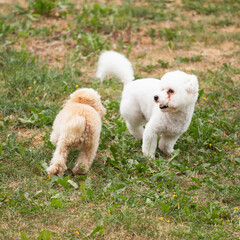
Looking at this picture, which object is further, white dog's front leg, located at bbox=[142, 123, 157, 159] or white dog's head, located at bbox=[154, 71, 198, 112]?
white dog's front leg, located at bbox=[142, 123, 157, 159]

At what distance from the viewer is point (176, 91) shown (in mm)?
3818

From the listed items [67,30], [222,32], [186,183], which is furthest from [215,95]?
[67,30]

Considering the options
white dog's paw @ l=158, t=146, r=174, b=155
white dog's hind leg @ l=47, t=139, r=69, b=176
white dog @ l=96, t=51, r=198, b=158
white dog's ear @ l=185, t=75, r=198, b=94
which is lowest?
white dog's paw @ l=158, t=146, r=174, b=155

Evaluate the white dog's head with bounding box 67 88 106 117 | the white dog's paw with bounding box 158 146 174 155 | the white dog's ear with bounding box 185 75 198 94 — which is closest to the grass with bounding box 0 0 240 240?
the white dog's paw with bounding box 158 146 174 155

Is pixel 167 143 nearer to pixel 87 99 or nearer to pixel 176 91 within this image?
pixel 176 91

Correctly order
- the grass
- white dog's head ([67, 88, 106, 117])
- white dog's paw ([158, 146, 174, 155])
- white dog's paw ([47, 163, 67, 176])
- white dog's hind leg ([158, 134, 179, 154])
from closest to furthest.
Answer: the grass < white dog's paw ([47, 163, 67, 176]) < white dog's head ([67, 88, 106, 117]) < white dog's hind leg ([158, 134, 179, 154]) < white dog's paw ([158, 146, 174, 155])

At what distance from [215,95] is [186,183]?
7.36 ft

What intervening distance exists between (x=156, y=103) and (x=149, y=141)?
457mm

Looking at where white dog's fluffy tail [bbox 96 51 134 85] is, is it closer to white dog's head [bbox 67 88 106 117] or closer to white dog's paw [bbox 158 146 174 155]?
white dog's head [bbox 67 88 106 117]

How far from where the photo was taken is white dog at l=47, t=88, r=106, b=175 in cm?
386

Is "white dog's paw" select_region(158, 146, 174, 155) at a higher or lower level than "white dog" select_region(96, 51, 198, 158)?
lower

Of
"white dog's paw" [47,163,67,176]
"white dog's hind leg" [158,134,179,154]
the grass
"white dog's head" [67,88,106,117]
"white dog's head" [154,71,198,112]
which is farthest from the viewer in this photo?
"white dog's hind leg" [158,134,179,154]

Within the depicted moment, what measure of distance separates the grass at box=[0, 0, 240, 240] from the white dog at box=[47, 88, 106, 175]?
0.45 ft

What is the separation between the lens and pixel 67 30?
8109 mm
